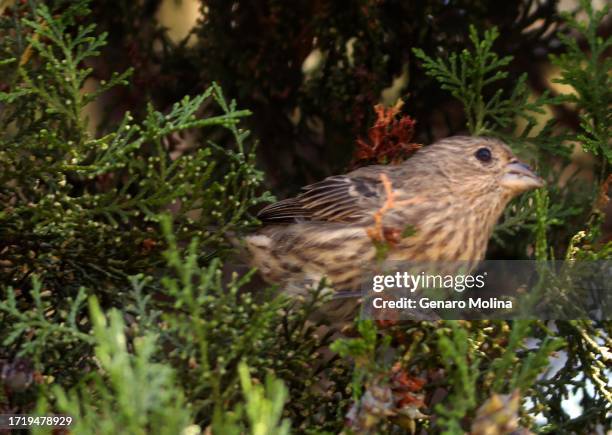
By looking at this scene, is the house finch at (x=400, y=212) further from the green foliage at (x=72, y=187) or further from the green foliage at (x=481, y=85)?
the green foliage at (x=72, y=187)

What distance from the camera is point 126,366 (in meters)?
1.83

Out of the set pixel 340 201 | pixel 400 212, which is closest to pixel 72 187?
pixel 340 201

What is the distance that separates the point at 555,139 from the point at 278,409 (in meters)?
1.86

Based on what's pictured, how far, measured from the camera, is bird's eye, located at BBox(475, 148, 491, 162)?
11.3 feet

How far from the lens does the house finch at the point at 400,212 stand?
3207mm

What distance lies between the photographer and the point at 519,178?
130 inches

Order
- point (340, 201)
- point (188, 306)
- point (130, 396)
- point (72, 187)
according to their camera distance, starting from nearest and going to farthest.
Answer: point (130, 396) → point (188, 306) → point (72, 187) → point (340, 201)

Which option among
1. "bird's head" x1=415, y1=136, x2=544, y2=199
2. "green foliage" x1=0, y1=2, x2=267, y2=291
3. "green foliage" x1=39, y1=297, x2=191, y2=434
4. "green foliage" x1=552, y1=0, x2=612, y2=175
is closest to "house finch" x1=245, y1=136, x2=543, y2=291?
"bird's head" x1=415, y1=136, x2=544, y2=199

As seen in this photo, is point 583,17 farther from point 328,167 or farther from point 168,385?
point 168,385

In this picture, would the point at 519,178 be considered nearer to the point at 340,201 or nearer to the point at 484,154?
the point at 484,154

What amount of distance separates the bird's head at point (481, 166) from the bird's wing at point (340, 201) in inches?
12.2

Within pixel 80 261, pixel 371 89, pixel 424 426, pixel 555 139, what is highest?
pixel 371 89

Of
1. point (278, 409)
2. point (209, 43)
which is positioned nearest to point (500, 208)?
Answer: point (209, 43)

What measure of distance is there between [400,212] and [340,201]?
272mm
